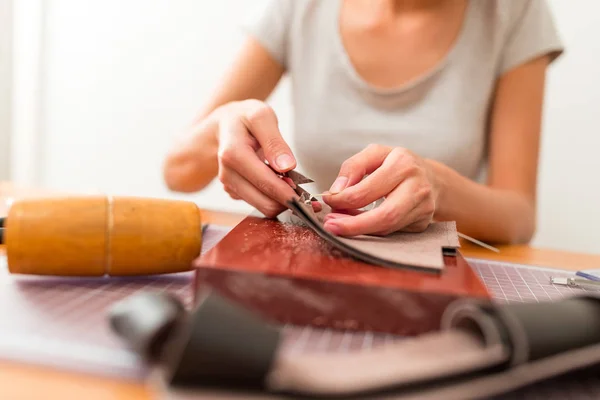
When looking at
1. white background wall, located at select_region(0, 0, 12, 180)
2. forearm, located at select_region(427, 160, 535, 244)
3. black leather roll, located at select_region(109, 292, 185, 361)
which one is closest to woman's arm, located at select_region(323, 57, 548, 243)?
forearm, located at select_region(427, 160, 535, 244)

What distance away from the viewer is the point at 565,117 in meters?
1.46

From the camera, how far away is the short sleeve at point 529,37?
100 cm

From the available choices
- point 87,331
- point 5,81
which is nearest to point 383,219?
point 87,331

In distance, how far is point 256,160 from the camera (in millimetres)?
589

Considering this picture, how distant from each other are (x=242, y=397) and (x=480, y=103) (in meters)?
0.90

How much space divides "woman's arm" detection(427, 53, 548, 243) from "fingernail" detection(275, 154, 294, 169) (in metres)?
0.35

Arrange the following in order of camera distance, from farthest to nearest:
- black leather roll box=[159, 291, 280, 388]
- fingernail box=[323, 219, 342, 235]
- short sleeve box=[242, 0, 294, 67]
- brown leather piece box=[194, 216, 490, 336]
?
short sleeve box=[242, 0, 294, 67]
fingernail box=[323, 219, 342, 235]
brown leather piece box=[194, 216, 490, 336]
black leather roll box=[159, 291, 280, 388]

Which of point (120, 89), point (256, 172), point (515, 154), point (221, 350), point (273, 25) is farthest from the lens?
point (120, 89)

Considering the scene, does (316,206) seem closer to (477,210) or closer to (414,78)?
(477,210)

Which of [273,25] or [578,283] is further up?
[273,25]

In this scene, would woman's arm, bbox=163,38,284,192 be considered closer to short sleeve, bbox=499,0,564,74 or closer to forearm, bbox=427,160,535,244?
forearm, bbox=427,160,535,244

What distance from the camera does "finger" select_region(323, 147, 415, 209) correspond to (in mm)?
531

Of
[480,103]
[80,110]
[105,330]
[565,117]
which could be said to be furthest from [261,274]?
[80,110]

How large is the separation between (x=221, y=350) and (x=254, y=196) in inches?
14.0
